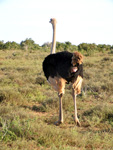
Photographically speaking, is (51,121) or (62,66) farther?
(51,121)

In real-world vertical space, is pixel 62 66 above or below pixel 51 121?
above

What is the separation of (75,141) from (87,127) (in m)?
1.03

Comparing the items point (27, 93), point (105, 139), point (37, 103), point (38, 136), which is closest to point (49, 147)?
point (38, 136)

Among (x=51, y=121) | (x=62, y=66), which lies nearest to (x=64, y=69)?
(x=62, y=66)

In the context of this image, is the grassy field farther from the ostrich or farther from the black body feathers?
the black body feathers

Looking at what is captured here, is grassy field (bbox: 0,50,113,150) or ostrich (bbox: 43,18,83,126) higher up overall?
ostrich (bbox: 43,18,83,126)

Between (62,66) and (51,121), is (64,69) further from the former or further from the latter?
(51,121)

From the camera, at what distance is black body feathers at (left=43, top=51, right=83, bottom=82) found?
12.4 feet

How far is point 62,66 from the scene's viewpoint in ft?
12.6

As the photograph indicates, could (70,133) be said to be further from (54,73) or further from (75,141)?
(54,73)

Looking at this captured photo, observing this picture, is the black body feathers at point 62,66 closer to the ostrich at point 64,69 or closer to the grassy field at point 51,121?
the ostrich at point 64,69

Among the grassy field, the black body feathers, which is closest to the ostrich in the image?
the black body feathers

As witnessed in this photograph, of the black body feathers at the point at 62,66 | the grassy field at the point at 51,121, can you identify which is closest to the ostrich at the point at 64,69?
the black body feathers at the point at 62,66

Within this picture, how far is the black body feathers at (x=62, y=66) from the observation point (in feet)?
12.4
